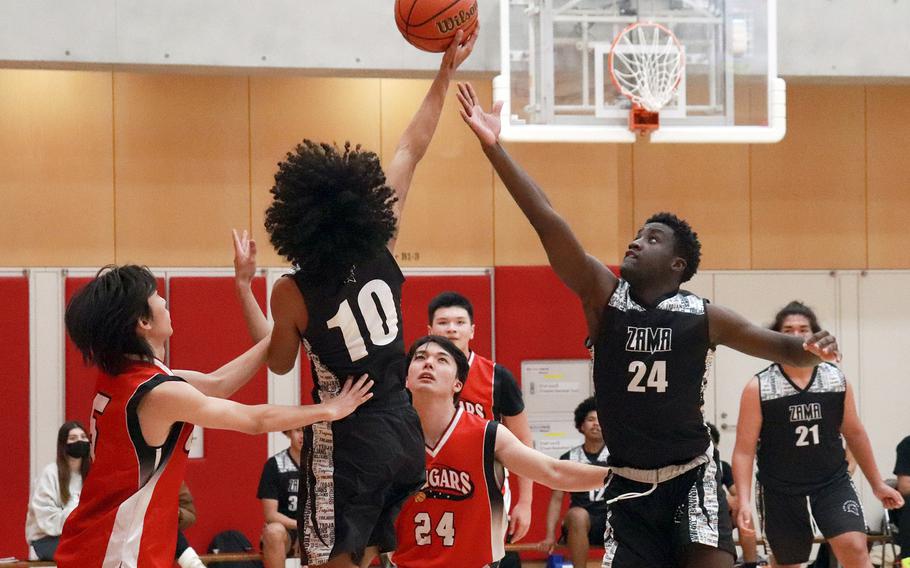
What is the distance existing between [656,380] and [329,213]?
143cm

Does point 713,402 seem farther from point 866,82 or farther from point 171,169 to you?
point 171,169

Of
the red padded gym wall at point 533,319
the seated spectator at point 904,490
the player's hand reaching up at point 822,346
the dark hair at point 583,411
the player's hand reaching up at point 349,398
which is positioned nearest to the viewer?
the player's hand reaching up at point 349,398

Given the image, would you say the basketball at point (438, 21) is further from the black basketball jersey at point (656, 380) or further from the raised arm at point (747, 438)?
the raised arm at point (747, 438)

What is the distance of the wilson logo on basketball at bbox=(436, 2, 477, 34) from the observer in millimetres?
4766

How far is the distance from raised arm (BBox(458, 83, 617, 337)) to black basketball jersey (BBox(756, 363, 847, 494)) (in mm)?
2775

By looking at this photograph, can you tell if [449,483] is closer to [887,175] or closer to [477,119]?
[477,119]

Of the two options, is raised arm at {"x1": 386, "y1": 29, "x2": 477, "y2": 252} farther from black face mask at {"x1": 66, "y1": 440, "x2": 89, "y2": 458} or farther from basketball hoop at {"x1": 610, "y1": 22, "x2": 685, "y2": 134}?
black face mask at {"x1": 66, "y1": 440, "x2": 89, "y2": 458}

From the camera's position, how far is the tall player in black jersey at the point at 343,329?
3.84m

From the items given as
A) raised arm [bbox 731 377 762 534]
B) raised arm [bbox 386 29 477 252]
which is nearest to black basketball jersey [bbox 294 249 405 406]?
raised arm [bbox 386 29 477 252]

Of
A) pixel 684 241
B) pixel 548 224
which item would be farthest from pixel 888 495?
pixel 548 224

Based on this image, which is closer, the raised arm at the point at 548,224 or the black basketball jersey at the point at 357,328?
the black basketball jersey at the point at 357,328

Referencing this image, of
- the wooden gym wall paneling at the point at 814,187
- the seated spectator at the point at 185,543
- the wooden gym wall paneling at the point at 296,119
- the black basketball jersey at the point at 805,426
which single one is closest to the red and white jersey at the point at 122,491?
the seated spectator at the point at 185,543

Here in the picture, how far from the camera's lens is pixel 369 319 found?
3.93m

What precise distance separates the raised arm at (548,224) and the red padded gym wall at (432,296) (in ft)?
18.6
